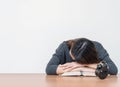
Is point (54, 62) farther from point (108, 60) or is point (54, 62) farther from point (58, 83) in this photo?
point (58, 83)

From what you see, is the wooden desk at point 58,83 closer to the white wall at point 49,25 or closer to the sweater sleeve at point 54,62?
the sweater sleeve at point 54,62

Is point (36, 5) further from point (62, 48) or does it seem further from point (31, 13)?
point (62, 48)

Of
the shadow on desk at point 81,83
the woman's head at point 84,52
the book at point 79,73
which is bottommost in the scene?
the book at point 79,73

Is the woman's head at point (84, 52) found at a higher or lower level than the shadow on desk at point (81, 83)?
higher

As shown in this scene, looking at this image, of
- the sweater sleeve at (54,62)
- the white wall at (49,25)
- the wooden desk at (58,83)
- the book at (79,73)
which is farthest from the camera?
the white wall at (49,25)

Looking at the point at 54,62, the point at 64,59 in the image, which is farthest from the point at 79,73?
the point at 64,59

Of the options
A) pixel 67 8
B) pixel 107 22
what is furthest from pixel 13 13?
pixel 107 22

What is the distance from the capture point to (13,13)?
301cm

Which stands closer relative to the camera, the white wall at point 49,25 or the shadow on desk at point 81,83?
the shadow on desk at point 81,83

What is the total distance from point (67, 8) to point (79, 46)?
0.95 m

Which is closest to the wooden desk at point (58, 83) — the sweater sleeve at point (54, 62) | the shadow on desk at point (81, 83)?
the shadow on desk at point (81, 83)

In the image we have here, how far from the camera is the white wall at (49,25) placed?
2998mm

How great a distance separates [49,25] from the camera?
3006mm

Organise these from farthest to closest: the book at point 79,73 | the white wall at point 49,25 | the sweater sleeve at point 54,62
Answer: the white wall at point 49,25
the sweater sleeve at point 54,62
the book at point 79,73
